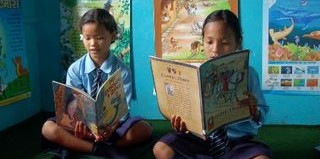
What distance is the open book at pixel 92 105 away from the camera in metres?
1.12

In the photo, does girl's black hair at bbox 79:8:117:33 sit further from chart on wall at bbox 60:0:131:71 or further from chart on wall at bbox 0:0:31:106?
chart on wall at bbox 0:0:31:106

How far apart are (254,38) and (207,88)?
71 cm

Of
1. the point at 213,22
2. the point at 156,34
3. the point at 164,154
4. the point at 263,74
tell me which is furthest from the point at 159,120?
the point at 213,22

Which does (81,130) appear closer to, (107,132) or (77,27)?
(107,132)

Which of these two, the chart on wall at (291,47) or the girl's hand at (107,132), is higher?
the chart on wall at (291,47)

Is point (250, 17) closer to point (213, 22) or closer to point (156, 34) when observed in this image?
point (156, 34)

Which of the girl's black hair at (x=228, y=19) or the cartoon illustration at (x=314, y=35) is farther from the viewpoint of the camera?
the cartoon illustration at (x=314, y=35)

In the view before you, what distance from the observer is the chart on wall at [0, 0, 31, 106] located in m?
1.62

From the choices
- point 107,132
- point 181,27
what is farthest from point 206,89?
point 181,27

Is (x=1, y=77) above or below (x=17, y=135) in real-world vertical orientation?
above

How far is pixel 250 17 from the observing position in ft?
5.25

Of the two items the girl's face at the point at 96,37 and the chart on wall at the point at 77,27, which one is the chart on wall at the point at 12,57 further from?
the girl's face at the point at 96,37

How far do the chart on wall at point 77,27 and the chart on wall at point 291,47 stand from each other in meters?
0.58

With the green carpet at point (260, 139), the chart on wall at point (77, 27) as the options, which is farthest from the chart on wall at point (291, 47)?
the chart on wall at point (77, 27)
